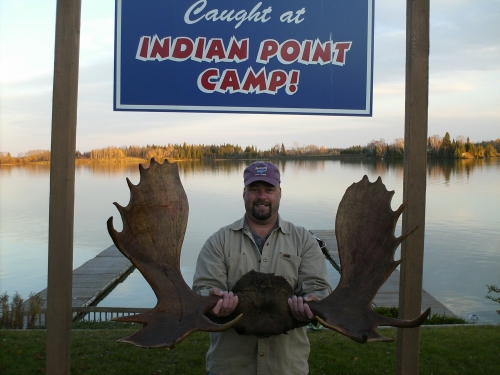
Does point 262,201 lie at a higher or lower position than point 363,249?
higher

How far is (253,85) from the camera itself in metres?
3.95

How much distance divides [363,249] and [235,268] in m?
0.77

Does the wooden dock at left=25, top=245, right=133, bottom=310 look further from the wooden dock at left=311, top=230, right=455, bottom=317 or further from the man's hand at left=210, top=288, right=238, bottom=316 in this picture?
the man's hand at left=210, top=288, right=238, bottom=316

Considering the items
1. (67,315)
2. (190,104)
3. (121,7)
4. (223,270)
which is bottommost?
(67,315)

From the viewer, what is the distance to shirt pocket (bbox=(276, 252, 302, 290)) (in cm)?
306

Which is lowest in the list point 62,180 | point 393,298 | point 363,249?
point 393,298

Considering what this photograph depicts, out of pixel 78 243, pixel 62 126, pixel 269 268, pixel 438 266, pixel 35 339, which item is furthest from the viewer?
pixel 78 243

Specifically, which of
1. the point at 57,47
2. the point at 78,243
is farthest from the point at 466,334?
the point at 78,243

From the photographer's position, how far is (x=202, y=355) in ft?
16.6

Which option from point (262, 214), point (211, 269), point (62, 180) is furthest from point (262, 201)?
point (62, 180)

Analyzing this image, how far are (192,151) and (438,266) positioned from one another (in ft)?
30.8

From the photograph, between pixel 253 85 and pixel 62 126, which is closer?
pixel 62 126

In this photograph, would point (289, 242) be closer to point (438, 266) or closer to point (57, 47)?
point (57, 47)

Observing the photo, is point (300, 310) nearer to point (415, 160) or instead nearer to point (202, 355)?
point (415, 160)
